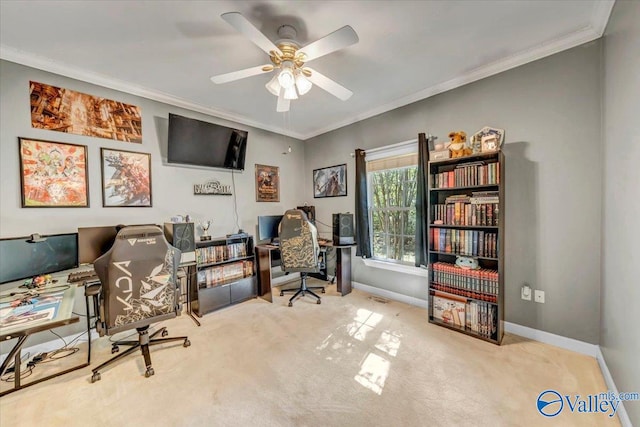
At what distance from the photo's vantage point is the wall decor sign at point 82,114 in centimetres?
220

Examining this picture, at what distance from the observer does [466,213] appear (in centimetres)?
237

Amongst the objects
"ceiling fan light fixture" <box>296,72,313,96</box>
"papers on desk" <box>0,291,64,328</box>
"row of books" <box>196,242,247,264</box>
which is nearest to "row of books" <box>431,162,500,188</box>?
"ceiling fan light fixture" <box>296,72,313,96</box>

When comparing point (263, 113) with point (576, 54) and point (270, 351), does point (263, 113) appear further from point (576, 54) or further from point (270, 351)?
point (576, 54)

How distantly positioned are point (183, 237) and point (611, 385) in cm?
378

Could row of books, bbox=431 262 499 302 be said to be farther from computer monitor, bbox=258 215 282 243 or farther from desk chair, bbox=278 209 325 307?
computer monitor, bbox=258 215 282 243

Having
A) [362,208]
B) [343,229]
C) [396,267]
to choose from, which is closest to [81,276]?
[343,229]

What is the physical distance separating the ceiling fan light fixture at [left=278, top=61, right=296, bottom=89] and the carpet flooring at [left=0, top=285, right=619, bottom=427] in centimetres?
223

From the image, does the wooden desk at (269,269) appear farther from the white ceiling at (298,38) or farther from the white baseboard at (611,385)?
the white baseboard at (611,385)

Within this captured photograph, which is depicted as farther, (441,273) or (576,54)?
(441,273)

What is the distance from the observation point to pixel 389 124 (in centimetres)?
328

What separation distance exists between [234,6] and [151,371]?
2.72 meters

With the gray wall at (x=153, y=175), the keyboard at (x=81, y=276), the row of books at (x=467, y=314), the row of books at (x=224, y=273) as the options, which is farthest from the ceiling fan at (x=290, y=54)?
the row of books at (x=467, y=314)

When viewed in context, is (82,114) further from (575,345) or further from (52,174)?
(575,345)

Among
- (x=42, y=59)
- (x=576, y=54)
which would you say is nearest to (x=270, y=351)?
(x=42, y=59)
